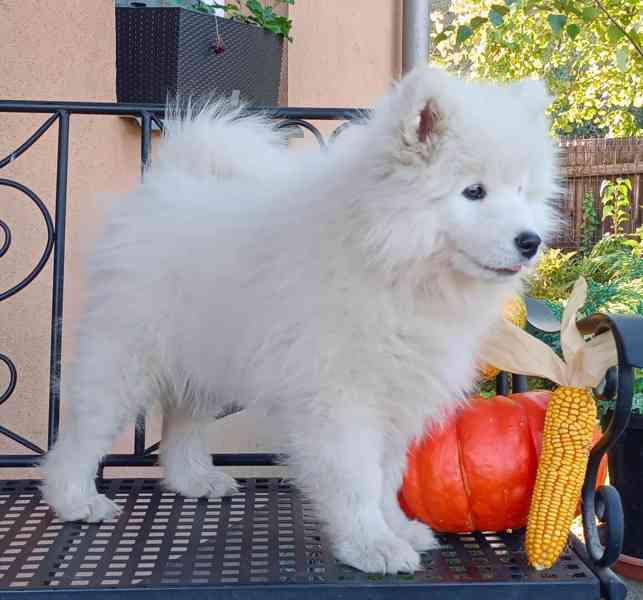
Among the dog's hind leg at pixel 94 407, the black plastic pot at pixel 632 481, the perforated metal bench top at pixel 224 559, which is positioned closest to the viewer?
the perforated metal bench top at pixel 224 559

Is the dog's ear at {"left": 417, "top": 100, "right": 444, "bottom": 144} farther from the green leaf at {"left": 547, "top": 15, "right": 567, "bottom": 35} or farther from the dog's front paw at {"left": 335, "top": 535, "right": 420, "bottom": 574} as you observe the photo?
the green leaf at {"left": 547, "top": 15, "right": 567, "bottom": 35}

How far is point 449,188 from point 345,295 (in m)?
0.34

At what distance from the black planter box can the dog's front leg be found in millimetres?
2530

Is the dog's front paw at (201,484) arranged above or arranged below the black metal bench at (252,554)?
below

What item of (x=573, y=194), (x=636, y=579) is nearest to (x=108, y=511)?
(x=636, y=579)

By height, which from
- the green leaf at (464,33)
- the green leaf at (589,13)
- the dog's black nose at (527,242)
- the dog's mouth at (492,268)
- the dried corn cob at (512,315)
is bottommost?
the dried corn cob at (512,315)

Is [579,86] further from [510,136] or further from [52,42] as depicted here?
[510,136]

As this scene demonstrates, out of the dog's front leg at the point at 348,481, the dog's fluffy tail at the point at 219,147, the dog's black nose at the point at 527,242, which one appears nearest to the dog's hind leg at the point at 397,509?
the dog's front leg at the point at 348,481

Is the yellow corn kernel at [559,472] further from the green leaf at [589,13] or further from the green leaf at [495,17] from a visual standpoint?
the green leaf at [589,13]

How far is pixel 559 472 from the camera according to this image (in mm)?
2033

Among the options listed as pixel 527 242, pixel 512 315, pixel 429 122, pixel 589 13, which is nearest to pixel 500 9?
pixel 589 13

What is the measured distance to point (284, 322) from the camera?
206cm

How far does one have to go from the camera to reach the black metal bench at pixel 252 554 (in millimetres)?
1830

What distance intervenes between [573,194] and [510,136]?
8.96 metres
